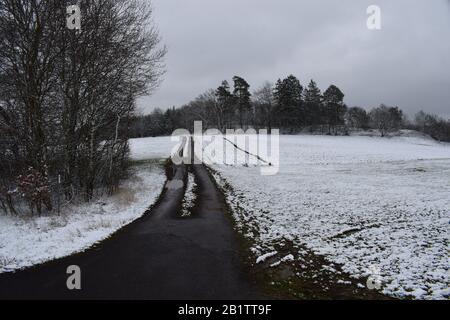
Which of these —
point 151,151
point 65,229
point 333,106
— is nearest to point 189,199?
point 65,229

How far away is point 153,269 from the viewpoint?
26.1ft

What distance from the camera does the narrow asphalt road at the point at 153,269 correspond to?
6750 mm

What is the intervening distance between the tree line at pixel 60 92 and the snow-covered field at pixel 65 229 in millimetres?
1338

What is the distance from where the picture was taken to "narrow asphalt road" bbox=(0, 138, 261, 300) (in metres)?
6.75

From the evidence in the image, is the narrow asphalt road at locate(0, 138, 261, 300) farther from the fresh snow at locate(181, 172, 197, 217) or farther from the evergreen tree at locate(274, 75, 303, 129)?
the evergreen tree at locate(274, 75, 303, 129)

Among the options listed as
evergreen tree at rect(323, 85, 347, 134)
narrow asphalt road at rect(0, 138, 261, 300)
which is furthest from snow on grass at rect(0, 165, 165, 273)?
evergreen tree at rect(323, 85, 347, 134)

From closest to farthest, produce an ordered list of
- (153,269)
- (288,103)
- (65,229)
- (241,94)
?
(153,269) → (65,229) → (288,103) → (241,94)

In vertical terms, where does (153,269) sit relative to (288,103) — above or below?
below

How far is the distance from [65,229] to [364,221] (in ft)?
38.0

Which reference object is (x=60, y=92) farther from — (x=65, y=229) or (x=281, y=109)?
(x=281, y=109)

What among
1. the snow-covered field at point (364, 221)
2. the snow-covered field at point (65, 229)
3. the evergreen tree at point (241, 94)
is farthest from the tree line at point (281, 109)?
the snow-covered field at point (65, 229)

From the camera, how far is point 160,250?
9.40m

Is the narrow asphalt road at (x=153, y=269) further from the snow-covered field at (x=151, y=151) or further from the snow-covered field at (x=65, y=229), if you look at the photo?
the snow-covered field at (x=151, y=151)
